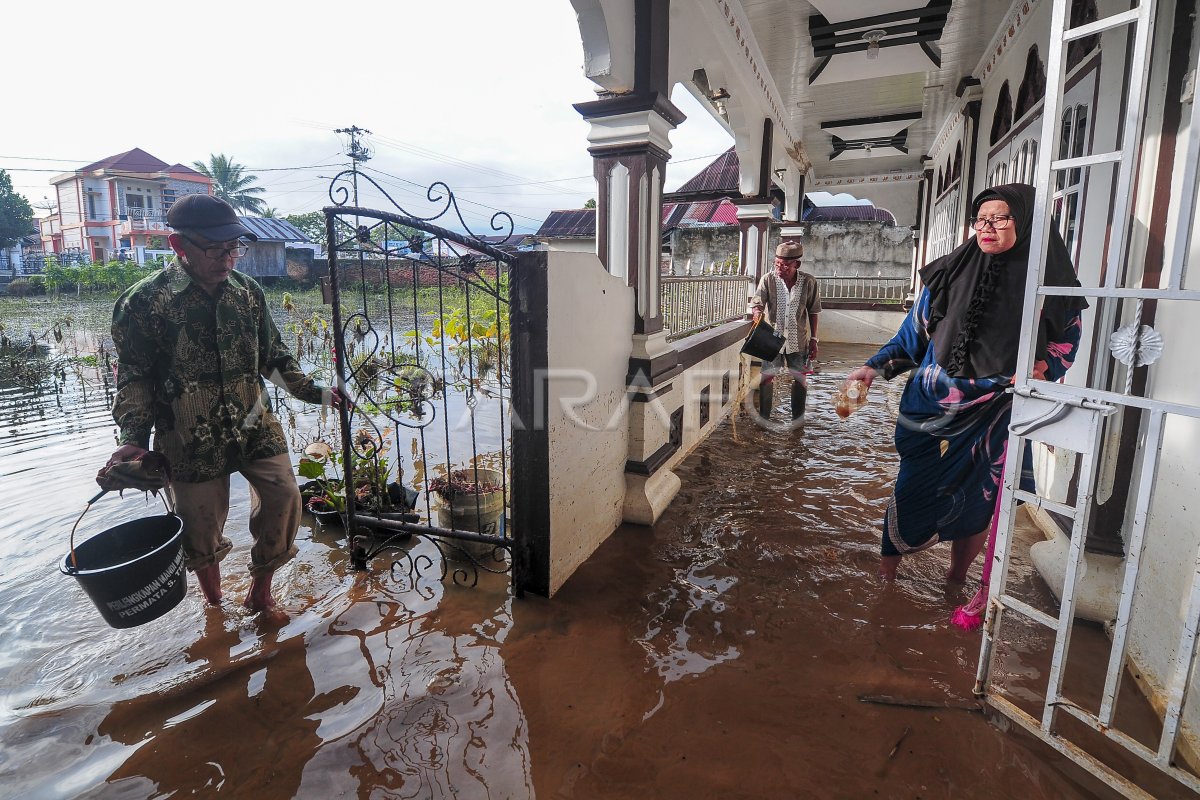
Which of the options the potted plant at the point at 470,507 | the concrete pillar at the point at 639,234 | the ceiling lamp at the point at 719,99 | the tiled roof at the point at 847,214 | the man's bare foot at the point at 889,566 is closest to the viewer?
the man's bare foot at the point at 889,566

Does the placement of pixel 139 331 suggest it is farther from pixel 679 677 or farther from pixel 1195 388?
pixel 1195 388

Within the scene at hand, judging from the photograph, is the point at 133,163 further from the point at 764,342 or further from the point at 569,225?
the point at 764,342

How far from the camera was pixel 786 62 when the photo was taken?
686 centimetres

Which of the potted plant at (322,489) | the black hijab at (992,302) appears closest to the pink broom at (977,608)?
the black hijab at (992,302)

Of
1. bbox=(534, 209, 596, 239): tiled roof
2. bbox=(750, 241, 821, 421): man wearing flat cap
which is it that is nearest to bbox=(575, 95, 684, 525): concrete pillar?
bbox=(750, 241, 821, 421): man wearing flat cap

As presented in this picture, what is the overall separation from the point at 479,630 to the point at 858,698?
1.50 metres

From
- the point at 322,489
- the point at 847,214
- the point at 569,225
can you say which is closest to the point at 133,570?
the point at 322,489

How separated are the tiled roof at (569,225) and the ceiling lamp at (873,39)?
15.3 metres

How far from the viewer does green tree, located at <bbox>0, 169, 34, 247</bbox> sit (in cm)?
2452

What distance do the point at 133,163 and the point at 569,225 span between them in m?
20.8

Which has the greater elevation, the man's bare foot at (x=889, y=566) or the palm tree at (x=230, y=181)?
the palm tree at (x=230, y=181)

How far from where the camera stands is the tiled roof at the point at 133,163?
25.9 m

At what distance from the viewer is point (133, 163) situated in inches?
1076

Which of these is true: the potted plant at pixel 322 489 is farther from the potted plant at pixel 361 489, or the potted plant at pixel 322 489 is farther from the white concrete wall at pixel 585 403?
the white concrete wall at pixel 585 403
